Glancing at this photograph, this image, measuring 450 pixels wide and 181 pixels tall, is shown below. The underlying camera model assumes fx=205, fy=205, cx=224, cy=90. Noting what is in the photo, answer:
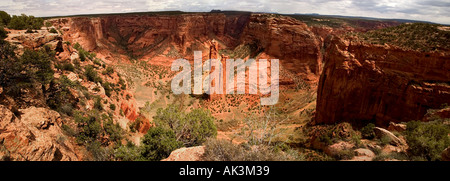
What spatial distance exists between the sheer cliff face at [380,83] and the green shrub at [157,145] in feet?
60.2

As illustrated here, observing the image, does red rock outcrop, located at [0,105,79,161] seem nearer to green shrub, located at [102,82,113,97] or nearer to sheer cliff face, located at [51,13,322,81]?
green shrub, located at [102,82,113,97]

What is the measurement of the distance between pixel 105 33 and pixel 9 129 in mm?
65423

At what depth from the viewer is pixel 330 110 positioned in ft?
75.0

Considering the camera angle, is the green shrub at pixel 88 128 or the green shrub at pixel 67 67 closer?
the green shrub at pixel 88 128

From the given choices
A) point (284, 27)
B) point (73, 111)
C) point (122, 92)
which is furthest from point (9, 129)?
point (284, 27)

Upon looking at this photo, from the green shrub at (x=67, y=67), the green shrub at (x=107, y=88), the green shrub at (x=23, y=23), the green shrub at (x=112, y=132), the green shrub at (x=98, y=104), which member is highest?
the green shrub at (x=23, y=23)

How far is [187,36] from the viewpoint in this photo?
63281 millimetres

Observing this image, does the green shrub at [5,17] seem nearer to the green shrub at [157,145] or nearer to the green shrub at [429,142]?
the green shrub at [157,145]

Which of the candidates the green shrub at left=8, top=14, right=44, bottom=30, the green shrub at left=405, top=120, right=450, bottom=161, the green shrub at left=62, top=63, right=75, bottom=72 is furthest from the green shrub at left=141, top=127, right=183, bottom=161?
the green shrub at left=8, top=14, right=44, bottom=30

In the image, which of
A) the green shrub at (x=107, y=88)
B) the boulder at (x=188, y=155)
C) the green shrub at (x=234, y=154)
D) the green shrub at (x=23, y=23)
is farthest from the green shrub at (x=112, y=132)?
the green shrub at (x=23, y=23)

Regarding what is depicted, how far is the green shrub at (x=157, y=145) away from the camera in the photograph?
36.4 ft

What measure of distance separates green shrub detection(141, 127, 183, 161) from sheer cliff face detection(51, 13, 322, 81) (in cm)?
3458

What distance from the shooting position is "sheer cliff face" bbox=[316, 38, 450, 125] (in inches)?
675
